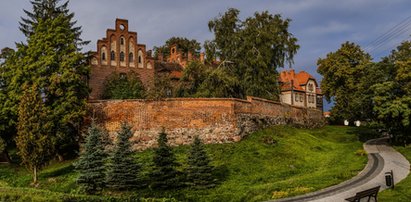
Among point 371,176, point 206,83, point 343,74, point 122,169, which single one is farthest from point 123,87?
point 371,176

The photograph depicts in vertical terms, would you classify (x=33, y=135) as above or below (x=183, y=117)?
below

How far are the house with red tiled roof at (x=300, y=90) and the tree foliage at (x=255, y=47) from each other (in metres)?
21.7

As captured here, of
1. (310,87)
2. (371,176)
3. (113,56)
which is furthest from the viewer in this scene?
(310,87)

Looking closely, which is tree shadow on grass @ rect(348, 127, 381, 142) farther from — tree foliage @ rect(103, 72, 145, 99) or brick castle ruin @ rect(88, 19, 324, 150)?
tree foliage @ rect(103, 72, 145, 99)

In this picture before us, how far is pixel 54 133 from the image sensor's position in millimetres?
29969

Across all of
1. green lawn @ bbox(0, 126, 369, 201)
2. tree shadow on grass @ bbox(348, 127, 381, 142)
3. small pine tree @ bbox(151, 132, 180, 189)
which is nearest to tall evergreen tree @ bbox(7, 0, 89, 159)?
green lawn @ bbox(0, 126, 369, 201)

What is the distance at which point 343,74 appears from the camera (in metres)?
45.4

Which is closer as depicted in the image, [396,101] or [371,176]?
[371,176]

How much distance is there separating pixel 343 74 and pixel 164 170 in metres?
28.2

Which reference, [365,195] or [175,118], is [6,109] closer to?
[175,118]

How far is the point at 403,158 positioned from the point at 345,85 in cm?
1853

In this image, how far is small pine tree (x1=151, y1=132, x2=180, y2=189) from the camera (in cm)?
2373

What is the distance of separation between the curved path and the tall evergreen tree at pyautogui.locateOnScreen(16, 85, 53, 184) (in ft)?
52.8

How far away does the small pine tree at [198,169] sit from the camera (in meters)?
23.3
